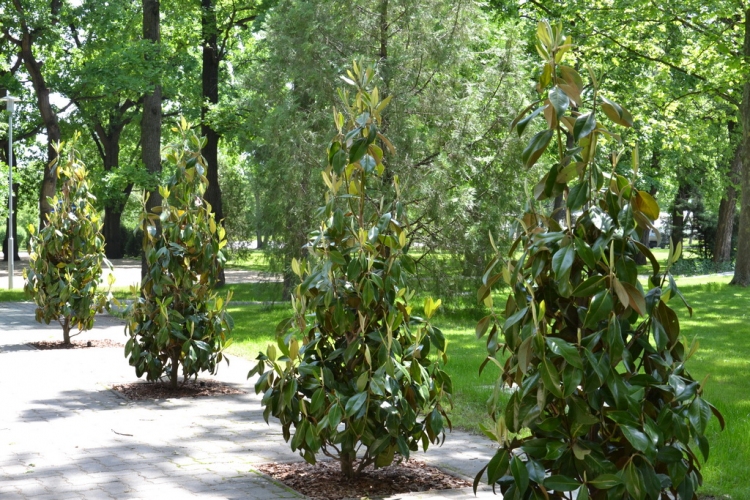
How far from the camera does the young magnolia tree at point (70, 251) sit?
12.9 metres

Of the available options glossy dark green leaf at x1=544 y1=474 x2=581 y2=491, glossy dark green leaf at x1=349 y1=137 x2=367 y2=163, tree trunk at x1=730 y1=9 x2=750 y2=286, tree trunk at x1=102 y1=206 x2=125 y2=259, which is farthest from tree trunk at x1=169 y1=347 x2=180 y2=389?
tree trunk at x1=102 y1=206 x2=125 y2=259

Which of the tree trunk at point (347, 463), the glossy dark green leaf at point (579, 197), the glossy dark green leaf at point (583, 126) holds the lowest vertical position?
the tree trunk at point (347, 463)

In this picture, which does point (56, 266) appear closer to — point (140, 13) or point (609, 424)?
point (609, 424)

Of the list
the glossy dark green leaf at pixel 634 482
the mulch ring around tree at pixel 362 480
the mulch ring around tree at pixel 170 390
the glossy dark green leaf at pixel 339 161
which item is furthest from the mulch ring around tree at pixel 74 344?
the glossy dark green leaf at pixel 634 482

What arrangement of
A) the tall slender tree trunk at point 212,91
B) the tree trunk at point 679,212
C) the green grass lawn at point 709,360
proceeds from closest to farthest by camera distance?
the green grass lawn at point 709,360, the tall slender tree trunk at point 212,91, the tree trunk at point 679,212

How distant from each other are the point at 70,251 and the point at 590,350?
434 inches

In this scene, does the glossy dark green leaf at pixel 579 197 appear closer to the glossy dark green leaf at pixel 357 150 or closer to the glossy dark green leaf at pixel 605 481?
the glossy dark green leaf at pixel 605 481

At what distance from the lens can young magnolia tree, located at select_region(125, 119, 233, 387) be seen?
9102mm

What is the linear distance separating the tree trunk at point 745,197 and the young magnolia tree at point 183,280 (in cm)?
1171

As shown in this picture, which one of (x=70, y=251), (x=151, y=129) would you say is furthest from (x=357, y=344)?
(x=151, y=129)

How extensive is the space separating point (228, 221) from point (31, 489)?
1181 inches

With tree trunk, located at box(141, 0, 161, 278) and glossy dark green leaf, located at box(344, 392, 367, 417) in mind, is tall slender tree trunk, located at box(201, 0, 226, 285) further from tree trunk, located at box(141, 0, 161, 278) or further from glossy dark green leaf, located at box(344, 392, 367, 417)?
glossy dark green leaf, located at box(344, 392, 367, 417)

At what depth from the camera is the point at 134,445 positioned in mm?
6832

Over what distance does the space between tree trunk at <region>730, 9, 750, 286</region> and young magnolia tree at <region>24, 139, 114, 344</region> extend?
1226cm
